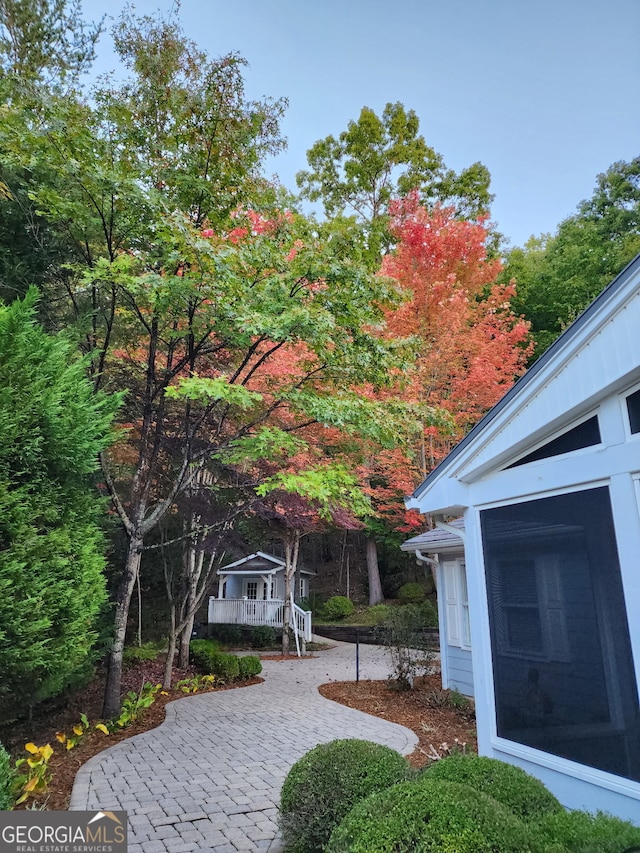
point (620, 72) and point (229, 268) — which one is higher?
point (620, 72)

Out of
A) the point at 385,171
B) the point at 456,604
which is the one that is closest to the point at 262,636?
the point at 456,604

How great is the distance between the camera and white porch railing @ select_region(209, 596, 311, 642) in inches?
610

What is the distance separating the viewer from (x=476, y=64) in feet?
28.1

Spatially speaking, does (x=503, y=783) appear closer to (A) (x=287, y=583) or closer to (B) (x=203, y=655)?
(B) (x=203, y=655)

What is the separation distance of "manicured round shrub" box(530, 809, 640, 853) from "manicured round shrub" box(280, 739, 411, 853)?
94cm

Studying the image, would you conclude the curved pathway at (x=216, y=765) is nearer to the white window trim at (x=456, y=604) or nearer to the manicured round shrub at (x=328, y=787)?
the manicured round shrub at (x=328, y=787)

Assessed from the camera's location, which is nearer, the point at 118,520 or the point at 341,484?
the point at 341,484

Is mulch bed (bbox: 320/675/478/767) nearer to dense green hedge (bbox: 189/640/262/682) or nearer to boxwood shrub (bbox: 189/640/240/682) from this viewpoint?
dense green hedge (bbox: 189/640/262/682)

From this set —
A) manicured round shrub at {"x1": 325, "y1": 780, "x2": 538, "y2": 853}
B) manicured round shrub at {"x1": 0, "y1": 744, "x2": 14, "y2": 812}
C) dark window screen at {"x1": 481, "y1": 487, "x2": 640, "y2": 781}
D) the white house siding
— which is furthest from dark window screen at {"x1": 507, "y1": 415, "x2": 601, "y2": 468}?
the white house siding

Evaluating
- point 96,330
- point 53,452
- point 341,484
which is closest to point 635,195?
point 341,484

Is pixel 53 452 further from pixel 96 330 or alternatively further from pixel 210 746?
pixel 210 746

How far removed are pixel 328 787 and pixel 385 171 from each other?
1992 centimetres

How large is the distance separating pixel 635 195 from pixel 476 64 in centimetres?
1351

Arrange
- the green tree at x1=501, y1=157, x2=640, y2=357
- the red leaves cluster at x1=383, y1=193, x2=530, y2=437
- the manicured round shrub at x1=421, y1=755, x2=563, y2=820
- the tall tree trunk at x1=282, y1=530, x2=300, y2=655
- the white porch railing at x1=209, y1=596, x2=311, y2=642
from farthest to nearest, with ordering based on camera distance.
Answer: the green tree at x1=501, y1=157, x2=640, y2=357 → the white porch railing at x1=209, y1=596, x2=311, y2=642 → the tall tree trunk at x1=282, y1=530, x2=300, y2=655 → the red leaves cluster at x1=383, y1=193, x2=530, y2=437 → the manicured round shrub at x1=421, y1=755, x2=563, y2=820
